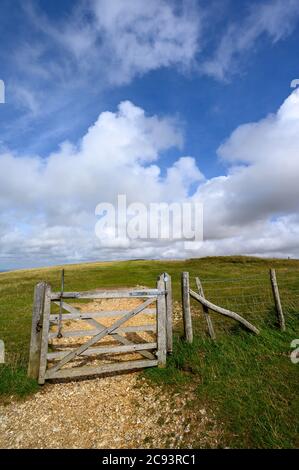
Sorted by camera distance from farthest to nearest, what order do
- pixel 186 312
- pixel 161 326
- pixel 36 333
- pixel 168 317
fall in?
1. pixel 186 312
2. pixel 168 317
3. pixel 161 326
4. pixel 36 333

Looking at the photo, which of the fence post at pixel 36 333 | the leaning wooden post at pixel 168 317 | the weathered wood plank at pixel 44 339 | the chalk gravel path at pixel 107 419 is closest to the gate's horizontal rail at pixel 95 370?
the weathered wood plank at pixel 44 339

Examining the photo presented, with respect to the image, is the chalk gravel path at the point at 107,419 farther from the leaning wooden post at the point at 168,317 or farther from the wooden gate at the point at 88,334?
the leaning wooden post at the point at 168,317

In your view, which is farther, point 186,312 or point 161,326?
point 186,312

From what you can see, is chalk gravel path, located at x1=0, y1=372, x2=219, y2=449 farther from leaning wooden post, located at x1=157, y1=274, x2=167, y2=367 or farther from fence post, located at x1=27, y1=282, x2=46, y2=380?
leaning wooden post, located at x1=157, y1=274, x2=167, y2=367

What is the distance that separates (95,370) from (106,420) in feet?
6.51

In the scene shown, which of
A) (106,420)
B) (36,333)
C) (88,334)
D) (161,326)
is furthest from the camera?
(161,326)

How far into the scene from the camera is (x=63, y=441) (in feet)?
18.4

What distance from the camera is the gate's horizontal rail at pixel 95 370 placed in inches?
308

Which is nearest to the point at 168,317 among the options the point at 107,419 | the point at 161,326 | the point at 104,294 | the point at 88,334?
the point at 161,326

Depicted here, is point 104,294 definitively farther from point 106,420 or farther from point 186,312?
point 106,420

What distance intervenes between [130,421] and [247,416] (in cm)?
266

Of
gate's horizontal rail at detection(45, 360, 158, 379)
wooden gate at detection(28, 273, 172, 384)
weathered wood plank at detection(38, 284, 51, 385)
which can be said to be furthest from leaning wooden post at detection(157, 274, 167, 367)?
weathered wood plank at detection(38, 284, 51, 385)

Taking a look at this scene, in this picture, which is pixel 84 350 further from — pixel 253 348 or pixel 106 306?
pixel 106 306

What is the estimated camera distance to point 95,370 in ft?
26.5
